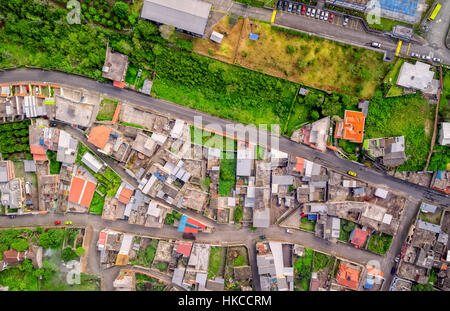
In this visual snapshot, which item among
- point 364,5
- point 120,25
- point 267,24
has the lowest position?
point 120,25

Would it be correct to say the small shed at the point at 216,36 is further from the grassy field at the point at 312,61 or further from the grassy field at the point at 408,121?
the grassy field at the point at 408,121

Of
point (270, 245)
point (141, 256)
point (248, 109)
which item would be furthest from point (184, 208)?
point (248, 109)

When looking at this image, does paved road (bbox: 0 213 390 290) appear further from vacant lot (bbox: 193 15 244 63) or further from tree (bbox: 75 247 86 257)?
vacant lot (bbox: 193 15 244 63)

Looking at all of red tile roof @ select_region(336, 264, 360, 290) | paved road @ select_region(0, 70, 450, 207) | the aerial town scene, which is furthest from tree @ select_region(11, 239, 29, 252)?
red tile roof @ select_region(336, 264, 360, 290)

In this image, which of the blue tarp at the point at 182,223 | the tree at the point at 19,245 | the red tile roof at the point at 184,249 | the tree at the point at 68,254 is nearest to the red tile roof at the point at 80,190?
the tree at the point at 68,254
